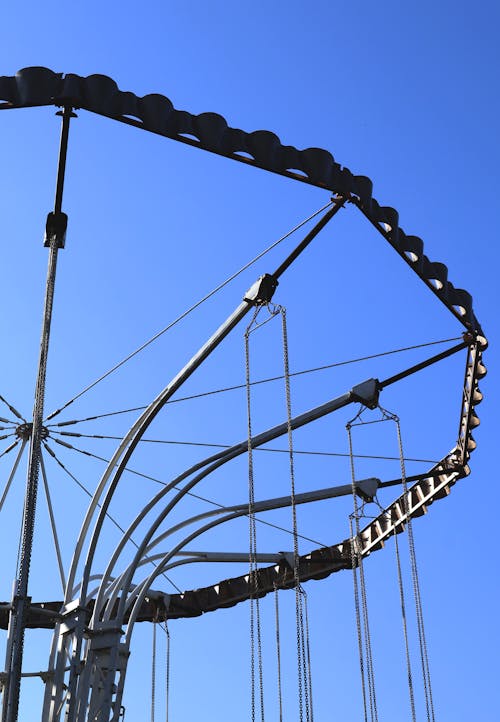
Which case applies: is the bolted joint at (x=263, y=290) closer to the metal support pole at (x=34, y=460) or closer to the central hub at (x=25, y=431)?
the metal support pole at (x=34, y=460)

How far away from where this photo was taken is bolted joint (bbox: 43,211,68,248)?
1895 centimetres

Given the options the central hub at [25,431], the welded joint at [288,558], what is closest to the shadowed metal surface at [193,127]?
the central hub at [25,431]

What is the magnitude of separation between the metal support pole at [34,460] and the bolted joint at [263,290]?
160 inches

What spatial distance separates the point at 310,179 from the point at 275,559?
12742 mm

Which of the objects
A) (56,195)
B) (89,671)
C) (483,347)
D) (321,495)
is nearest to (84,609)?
(89,671)

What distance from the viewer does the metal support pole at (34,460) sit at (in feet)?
49.8

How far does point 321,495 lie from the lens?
87.1 feet

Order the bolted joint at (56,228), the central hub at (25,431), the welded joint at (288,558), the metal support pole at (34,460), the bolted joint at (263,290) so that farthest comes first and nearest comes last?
the welded joint at (288,558) → the central hub at (25,431) → the bolted joint at (263,290) → the bolted joint at (56,228) → the metal support pole at (34,460)

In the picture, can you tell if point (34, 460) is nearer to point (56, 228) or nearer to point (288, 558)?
point (56, 228)

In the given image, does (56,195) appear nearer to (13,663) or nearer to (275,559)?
(13,663)

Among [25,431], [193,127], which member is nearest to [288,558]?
[25,431]

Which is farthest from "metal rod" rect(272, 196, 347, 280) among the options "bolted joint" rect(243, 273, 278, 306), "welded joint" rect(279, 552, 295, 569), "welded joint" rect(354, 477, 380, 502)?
"welded joint" rect(279, 552, 295, 569)

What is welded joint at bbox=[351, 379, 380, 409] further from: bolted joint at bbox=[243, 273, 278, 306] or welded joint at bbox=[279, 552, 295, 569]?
welded joint at bbox=[279, 552, 295, 569]

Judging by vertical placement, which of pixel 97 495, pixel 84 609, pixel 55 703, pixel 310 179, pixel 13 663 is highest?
pixel 310 179
